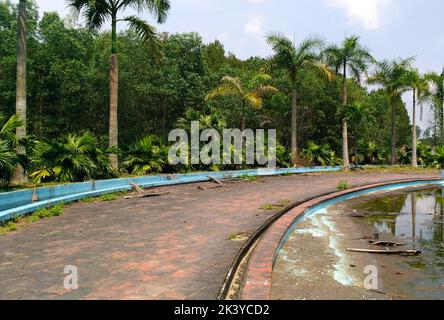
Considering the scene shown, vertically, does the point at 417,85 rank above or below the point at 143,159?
above

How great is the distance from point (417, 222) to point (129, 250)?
22.3 feet

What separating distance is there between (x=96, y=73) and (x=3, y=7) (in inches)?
499

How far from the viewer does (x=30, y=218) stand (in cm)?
819

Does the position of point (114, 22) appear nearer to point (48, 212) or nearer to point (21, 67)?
point (21, 67)

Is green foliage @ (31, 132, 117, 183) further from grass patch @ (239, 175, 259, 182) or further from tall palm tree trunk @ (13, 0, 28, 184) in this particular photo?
grass patch @ (239, 175, 259, 182)

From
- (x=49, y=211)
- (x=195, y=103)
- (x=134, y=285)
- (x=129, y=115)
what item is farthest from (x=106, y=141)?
(x=134, y=285)

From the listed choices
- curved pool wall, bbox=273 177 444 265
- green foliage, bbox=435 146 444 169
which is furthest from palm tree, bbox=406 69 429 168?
curved pool wall, bbox=273 177 444 265

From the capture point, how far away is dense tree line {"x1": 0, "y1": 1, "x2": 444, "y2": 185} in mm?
24844

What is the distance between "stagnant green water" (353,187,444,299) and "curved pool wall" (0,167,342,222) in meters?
7.29

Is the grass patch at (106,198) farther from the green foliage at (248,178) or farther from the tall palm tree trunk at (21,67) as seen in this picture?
the green foliage at (248,178)

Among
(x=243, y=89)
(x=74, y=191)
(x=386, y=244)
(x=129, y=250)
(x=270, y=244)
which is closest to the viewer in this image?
(x=129, y=250)

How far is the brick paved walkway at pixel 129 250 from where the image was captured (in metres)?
4.26

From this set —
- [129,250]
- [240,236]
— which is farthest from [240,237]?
[129,250]

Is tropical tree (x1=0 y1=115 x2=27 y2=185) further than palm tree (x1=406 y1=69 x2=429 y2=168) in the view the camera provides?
No
